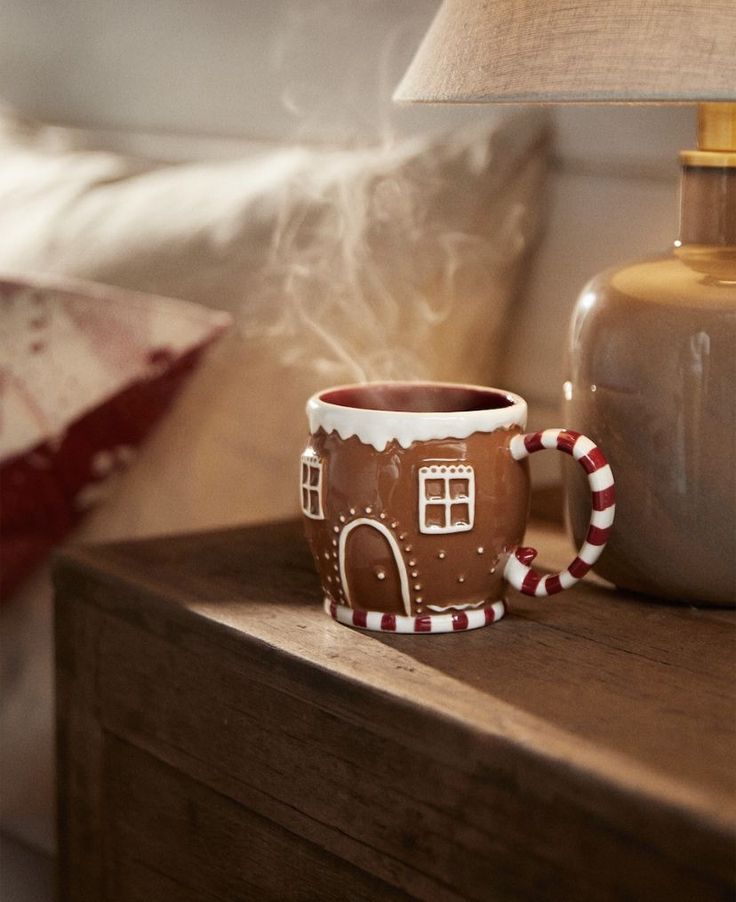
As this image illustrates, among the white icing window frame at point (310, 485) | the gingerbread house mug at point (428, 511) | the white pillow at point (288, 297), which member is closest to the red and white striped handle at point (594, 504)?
the gingerbread house mug at point (428, 511)

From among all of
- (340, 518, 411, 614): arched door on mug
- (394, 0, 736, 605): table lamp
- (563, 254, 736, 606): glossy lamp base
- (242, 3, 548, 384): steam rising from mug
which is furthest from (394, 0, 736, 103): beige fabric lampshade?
(242, 3, 548, 384): steam rising from mug

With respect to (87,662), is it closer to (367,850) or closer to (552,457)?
(367,850)

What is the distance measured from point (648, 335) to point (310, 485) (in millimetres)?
226

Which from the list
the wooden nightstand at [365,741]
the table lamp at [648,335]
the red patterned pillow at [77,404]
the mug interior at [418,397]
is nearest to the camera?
the wooden nightstand at [365,741]

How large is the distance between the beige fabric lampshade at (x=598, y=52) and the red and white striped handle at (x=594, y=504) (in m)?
0.19

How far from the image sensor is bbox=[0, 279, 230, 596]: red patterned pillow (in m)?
1.09

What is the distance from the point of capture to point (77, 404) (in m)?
1.09

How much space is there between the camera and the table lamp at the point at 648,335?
0.67 meters

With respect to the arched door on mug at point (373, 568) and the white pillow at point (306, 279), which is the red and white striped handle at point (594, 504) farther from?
the white pillow at point (306, 279)

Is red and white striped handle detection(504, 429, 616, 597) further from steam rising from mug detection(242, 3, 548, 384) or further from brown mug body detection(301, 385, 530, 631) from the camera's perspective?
steam rising from mug detection(242, 3, 548, 384)

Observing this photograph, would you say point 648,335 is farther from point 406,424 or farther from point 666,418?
point 406,424

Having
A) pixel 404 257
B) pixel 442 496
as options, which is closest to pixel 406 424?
pixel 442 496

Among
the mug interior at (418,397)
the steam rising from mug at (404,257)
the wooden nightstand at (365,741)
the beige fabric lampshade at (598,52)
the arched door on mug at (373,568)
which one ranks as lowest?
the wooden nightstand at (365,741)

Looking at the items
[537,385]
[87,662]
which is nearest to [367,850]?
[87,662]
